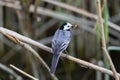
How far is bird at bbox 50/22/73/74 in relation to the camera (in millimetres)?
2044

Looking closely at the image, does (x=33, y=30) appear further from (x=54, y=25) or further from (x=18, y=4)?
(x=54, y=25)

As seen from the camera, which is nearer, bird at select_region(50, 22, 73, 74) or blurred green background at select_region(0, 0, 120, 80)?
bird at select_region(50, 22, 73, 74)

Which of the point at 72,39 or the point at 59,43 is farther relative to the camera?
the point at 72,39

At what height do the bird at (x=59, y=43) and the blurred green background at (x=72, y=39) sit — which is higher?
the bird at (x=59, y=43)

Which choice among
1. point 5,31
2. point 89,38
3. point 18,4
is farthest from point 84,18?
point 5,31

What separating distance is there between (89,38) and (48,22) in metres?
0.42

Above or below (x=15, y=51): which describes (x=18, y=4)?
above

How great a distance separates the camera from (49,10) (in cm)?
354

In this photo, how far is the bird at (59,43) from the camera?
2044 mm

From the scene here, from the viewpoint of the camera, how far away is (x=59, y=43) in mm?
2131

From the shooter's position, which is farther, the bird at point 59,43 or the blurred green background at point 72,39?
the blurred green background at point 72,39

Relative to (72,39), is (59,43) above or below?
above

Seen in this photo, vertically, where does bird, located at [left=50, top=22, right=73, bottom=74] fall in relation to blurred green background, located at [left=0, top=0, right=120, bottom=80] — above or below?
above

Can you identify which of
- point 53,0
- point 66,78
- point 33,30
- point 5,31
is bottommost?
point 66,78
